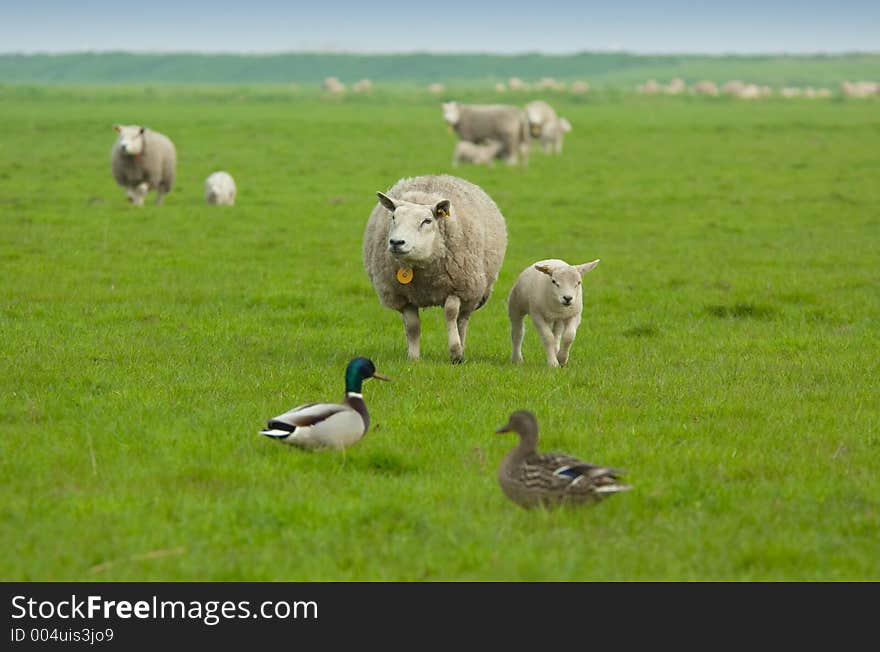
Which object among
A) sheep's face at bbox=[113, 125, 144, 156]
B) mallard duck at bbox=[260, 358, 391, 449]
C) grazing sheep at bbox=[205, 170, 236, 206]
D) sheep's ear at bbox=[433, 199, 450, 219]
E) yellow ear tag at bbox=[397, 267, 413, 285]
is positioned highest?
sheep's ear at bbox=[433, 199, 450, 219]

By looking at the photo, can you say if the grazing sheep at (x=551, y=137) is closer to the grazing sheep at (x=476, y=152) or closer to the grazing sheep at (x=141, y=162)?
the grazing sheep at (x=476, y=152)

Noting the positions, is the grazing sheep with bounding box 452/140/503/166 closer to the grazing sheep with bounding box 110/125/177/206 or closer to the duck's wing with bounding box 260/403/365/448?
the grazing sheep with bounding box 110/125/177/206

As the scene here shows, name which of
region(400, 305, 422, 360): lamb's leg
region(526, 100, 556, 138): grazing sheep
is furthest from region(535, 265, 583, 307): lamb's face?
region(526, 100, 556, 138): grazing sheep

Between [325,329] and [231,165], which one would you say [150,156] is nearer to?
[231,165]

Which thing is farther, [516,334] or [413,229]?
[516,334]

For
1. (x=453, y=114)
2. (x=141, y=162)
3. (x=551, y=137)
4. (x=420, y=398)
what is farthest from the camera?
(x=551, y=137)

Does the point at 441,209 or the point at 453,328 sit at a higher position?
the point at 441,209

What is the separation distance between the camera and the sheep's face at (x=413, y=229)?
430 inches

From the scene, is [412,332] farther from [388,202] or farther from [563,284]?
[563,284]

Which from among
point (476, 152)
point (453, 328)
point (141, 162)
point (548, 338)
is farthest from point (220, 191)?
point (548, 338)

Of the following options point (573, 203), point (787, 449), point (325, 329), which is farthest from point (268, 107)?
point (787, 449)

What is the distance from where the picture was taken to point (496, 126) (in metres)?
40.2

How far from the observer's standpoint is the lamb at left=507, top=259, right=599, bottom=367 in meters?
10.9

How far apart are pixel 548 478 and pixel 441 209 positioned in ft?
16.8
